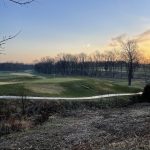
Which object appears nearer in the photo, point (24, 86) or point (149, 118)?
point (149, 118)

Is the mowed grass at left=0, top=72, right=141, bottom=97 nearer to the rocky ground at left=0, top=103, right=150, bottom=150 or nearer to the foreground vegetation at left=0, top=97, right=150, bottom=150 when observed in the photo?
the foreground vegetation at left=0, top=97, right=150, bottom=150

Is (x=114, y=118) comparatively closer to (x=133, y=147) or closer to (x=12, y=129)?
(x=12, y=129)

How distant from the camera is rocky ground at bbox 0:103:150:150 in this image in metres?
26.9

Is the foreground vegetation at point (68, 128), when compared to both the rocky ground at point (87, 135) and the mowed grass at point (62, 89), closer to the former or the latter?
the rocky ground at point (87, 135)

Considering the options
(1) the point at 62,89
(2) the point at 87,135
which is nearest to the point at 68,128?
(2) the point at 87,135

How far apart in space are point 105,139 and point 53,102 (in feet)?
79.5

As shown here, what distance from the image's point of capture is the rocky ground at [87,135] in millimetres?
26884

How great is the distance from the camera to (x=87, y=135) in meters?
32.0

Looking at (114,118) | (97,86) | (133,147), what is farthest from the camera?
(97,86)

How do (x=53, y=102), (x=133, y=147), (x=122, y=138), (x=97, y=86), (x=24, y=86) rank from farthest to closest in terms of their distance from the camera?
1. (x=97, y=86)
2. (x=24, y=86)
3. (x=53, y=102)
4. (x=122, y=138)
5. (x=133, y=147)

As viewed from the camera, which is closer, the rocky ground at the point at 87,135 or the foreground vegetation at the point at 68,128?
the rocky ground at the point at 87,135

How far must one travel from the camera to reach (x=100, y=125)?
3750 centimetres

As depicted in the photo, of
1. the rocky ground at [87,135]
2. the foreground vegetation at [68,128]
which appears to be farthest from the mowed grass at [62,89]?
the rocky ground at [87,135]

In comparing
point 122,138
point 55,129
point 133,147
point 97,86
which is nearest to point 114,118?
point 55,129
